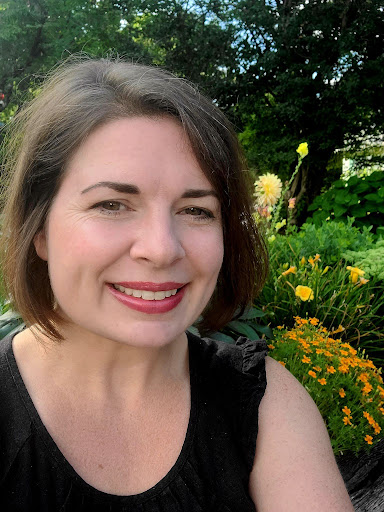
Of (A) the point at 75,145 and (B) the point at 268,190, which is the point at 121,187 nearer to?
(A) the point at 75,145

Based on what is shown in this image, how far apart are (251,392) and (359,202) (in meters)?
5.47

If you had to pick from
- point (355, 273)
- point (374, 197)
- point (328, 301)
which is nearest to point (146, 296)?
point (355, 273)

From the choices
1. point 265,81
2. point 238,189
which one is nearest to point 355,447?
point 238,189

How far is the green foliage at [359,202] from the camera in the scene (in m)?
6.20

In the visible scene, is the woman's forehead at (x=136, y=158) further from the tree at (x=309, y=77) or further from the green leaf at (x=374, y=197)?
the tree at (x=309, y=77)

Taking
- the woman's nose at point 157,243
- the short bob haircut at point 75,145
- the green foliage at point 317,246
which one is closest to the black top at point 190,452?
the short bob haircut at point 75,145

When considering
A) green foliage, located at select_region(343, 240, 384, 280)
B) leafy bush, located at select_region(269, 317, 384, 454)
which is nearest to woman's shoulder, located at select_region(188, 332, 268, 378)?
leafy bush, located at select_region(269, 317, 384, 454)

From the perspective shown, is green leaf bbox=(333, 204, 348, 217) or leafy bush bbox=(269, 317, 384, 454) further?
green leaf bbox=(333, 204, 348, 217)

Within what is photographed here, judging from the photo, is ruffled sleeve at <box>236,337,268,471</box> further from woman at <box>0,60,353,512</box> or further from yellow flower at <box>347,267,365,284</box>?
yellow flower at <box>347,267,365,284</box>

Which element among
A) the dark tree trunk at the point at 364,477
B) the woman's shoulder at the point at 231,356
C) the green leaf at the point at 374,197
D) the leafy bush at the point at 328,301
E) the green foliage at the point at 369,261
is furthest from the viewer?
the green leaf at the point at 374,197

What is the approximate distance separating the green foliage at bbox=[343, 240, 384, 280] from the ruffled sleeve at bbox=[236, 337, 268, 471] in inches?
86.7

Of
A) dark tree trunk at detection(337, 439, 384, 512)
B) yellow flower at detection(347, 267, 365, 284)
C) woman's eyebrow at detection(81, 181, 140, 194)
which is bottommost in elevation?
dark tree trunk at detection(337, 439, 384, 512)

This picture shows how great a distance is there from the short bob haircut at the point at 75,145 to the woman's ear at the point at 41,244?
2cm

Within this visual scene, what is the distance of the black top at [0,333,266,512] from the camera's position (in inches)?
46.4
